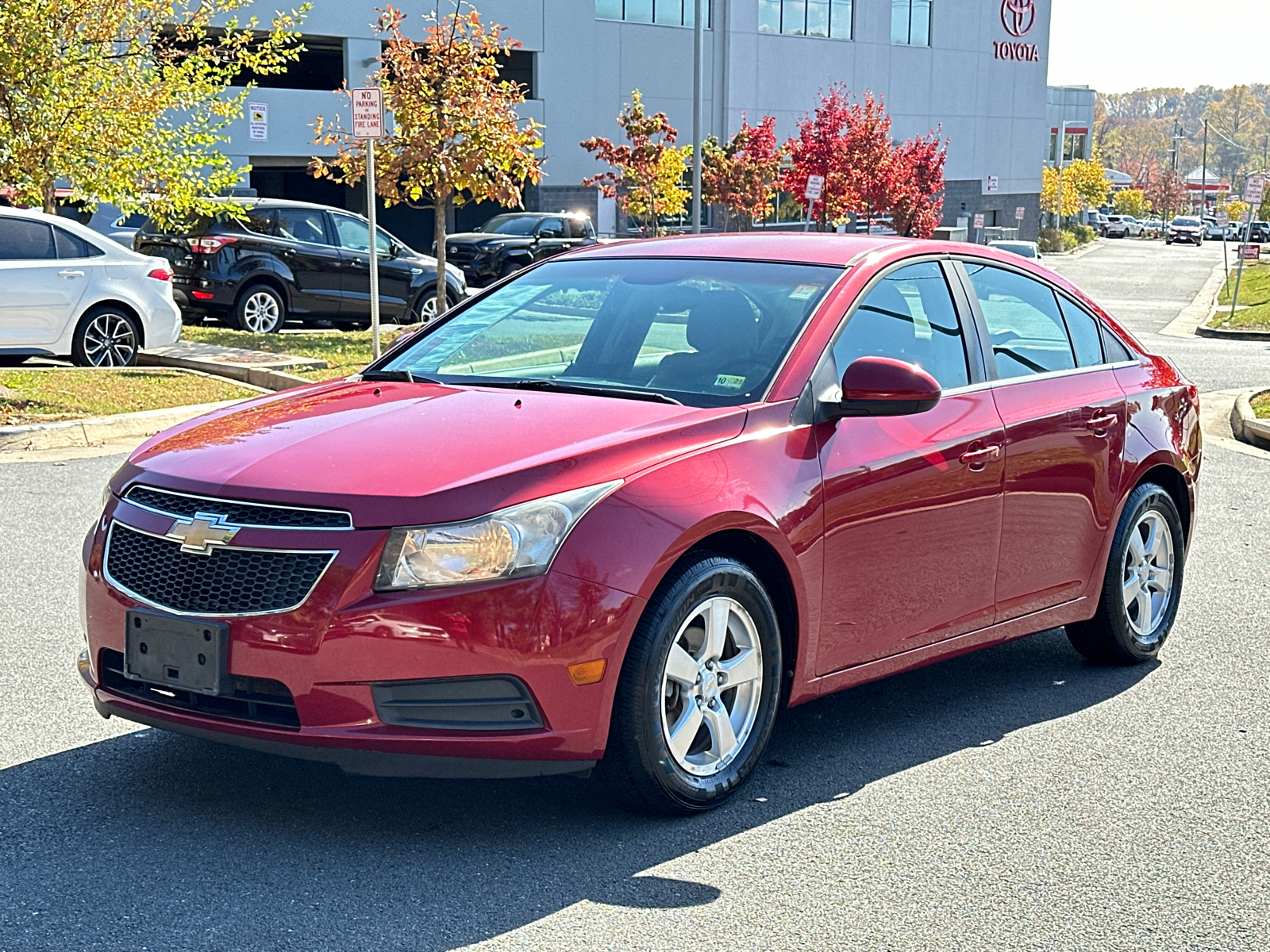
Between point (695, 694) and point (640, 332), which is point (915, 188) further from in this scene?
point (695, 694)

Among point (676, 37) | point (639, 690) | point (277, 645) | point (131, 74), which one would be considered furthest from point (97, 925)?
point (676, 37)

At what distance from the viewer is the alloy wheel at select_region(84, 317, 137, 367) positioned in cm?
1474

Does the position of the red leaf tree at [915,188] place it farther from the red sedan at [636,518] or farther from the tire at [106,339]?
the red sedan at [636,518]

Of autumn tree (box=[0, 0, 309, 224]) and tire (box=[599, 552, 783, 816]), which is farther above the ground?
autumn tree (box=[0, 0, 309, 224])

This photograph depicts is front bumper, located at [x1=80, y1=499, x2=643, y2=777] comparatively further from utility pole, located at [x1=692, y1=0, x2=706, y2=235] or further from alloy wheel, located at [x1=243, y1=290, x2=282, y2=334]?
utility pole, located at [x1=692, y1=0, x2=706, y2=235]

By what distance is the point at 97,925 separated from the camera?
3.63m

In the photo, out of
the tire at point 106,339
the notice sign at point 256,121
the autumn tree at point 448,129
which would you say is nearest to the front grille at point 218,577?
the tire at point 106,339

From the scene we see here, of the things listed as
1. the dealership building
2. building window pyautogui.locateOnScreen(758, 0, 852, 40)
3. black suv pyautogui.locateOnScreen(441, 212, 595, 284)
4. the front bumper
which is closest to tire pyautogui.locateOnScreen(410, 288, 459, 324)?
black suv pyautogui.locateOnScreen(441, 212, 595, 284)

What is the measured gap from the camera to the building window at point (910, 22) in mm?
61969

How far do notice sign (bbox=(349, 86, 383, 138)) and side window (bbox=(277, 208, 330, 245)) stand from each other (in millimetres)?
5160

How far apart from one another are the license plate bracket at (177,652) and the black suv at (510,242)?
25483 millimetres

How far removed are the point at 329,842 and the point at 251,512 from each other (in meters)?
0.90

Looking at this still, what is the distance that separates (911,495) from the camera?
502 centimetres

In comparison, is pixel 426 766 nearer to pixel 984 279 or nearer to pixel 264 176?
pixel 984 279
